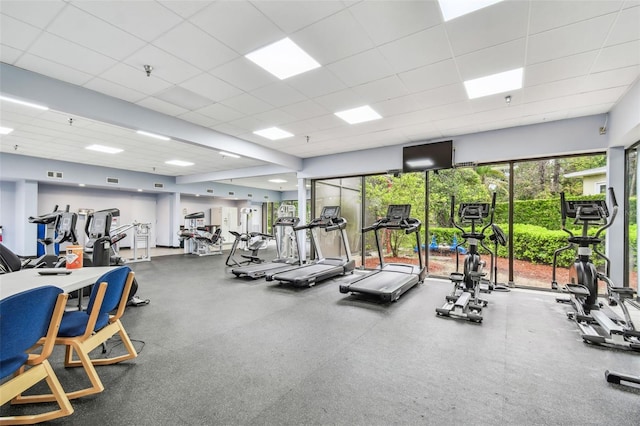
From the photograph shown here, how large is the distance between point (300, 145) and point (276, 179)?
5.02 metres

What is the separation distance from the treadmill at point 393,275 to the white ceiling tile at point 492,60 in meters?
2.55

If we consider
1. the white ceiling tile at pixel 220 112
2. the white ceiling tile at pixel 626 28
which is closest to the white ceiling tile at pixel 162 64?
the white ceiling tile at pixel 220 112

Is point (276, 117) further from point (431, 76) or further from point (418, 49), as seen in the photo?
point (418, 49)

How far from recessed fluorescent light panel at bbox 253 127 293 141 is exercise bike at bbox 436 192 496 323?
142 inches

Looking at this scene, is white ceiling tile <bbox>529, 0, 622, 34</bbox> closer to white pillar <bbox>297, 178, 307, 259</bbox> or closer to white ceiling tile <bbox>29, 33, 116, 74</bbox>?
white ceiling tile <bbox>29, 33, 116, 74</bbox>

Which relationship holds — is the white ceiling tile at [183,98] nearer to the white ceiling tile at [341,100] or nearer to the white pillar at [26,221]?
the white ceiling tile at [341,100]

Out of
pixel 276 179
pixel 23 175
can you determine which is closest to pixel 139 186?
pixel 23 175

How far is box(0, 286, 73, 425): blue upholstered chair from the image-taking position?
1.42 metres

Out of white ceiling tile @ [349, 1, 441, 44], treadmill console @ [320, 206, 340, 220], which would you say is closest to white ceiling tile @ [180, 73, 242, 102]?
white ceiling tile @ [349, 1, 441, 44]

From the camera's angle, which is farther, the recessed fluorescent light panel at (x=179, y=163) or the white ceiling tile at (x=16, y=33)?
the recessed fluorescent light panel at (x=179, y=163)

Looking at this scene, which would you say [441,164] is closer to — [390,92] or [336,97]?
[390,92]

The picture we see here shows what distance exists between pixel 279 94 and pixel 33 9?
2444 mm

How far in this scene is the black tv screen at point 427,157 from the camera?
578 cm

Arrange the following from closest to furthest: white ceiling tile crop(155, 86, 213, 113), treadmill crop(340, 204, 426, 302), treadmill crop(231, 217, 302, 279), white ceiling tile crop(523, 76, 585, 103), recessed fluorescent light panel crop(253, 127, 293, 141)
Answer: white ceiling tile crop(523, 76, 585, 103) → white ceiling tile crop(155, 86, 213, 113) → treadmill crop(340, 204, 426, 302) → recessed fluorescent light panel crop(253, 127, 293, 141) → treadmill crop(231, 217, 302, 279)
